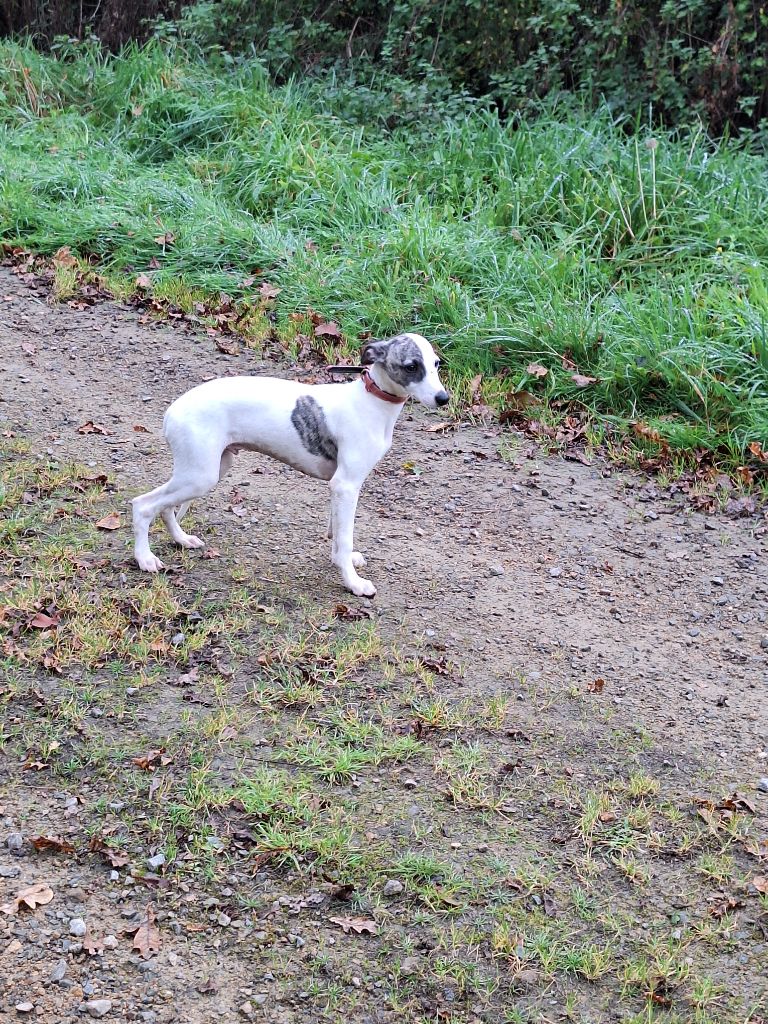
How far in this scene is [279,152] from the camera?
9125 mm

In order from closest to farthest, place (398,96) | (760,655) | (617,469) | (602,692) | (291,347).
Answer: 1. (602,692)
2. (760,655)
3. (617,469)
4. (291,347)
5. (398,96)

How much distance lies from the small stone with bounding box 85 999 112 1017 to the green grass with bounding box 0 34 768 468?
4485 mm

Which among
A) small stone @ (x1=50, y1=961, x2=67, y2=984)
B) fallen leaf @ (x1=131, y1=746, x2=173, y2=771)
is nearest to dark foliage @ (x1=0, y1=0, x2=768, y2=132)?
fallen leaf @ (x1=131, y1=746, x2=173, y2=771)

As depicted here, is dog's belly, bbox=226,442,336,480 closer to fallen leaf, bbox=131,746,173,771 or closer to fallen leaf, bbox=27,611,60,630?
fallen leaf, bbox=27,611,60,630

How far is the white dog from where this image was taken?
15.1ft

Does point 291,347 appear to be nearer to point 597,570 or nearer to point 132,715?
point 597,570

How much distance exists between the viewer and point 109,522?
5422 millimetres

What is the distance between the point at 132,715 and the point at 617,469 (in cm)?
336

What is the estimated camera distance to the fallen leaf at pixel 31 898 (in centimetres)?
341

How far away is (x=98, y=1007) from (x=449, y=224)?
640 centimetres

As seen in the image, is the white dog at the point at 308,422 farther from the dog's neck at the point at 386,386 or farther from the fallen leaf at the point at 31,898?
the fallen leaf at the point at 31,898

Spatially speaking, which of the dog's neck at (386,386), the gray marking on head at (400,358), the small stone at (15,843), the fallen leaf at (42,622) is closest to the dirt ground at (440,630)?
the small stone at (15,843)

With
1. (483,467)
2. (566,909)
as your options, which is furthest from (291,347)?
(566,909)

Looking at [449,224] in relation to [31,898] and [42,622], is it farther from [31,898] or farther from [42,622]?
[31,898]
